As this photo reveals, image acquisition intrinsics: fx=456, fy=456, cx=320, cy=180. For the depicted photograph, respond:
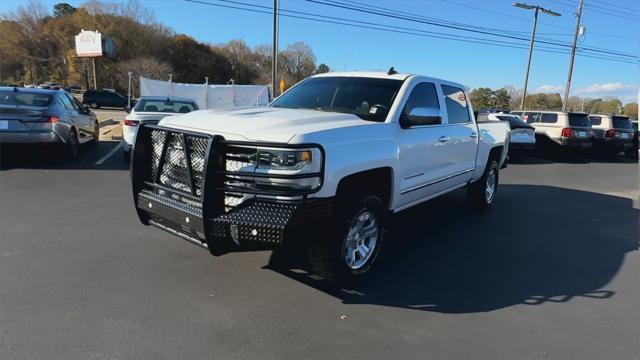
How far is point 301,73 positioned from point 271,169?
93.4 metres

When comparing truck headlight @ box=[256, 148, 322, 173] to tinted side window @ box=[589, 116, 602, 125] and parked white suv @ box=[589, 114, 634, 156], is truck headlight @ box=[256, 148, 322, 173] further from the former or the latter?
tinted side window @ box=[589, 116, 602, 125]

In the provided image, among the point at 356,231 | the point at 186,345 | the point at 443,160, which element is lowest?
the point at 186,345

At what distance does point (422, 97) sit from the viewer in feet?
16.9

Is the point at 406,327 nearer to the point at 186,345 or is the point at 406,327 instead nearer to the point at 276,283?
the point at 276,283

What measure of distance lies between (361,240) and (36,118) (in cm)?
751

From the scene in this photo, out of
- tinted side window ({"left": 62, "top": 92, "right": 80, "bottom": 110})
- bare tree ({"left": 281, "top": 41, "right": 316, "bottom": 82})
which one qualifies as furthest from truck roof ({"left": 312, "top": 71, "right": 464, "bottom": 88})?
bare tree ({"left": 281, "top": 41, "right": 316, "bottom": 82})

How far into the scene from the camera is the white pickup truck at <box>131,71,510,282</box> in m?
3.40

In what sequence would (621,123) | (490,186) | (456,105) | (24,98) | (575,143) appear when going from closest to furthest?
(456,105)
(490,186)
(24,98)
(575,143)
(621,123)

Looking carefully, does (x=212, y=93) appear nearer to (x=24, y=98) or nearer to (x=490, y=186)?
(x=24, y=98)

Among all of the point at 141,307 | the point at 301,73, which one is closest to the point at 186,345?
the point at 141,307

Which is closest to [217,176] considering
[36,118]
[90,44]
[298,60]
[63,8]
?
[36,118]

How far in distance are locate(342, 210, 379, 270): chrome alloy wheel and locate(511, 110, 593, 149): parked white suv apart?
48.1 ft

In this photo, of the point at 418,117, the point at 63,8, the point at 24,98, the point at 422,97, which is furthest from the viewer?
the point at 63,8

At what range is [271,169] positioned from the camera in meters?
3.43
